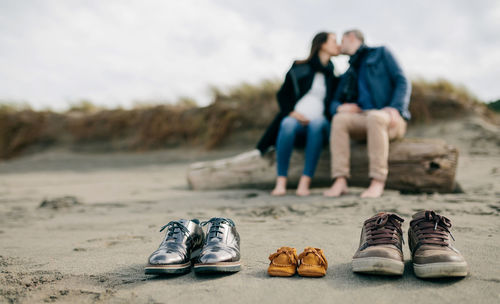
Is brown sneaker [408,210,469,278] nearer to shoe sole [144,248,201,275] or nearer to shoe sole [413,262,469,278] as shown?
shoe sole [413,262,469,278]

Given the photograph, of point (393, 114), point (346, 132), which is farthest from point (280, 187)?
point (393, 114)

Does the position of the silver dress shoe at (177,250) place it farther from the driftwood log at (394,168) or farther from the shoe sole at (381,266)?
the driftwood log at (394,168)

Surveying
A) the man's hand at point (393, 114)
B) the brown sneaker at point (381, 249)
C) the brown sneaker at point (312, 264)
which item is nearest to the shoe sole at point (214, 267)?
the brown sneaker at point (312, 264)

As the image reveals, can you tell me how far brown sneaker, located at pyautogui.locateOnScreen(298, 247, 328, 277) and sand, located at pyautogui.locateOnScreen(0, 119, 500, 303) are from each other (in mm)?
51

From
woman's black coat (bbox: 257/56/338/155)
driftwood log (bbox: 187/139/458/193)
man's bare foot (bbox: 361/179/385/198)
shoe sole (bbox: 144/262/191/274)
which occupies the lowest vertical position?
shoe sole (bbox: 144/262/191/274)

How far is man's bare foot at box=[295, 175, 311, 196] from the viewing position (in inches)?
159

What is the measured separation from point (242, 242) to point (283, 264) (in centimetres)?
64

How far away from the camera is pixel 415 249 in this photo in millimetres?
1698

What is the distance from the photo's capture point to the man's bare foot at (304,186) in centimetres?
403

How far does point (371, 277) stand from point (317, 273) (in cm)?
23

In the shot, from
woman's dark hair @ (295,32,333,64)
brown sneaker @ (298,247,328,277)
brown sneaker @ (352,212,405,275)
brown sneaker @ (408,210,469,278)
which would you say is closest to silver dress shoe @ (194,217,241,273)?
brown sneaker @ (298,247,328,277)

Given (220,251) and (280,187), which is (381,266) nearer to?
(220,251)

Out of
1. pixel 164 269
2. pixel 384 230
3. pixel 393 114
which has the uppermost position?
pixel 393 114

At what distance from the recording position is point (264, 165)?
467cm
